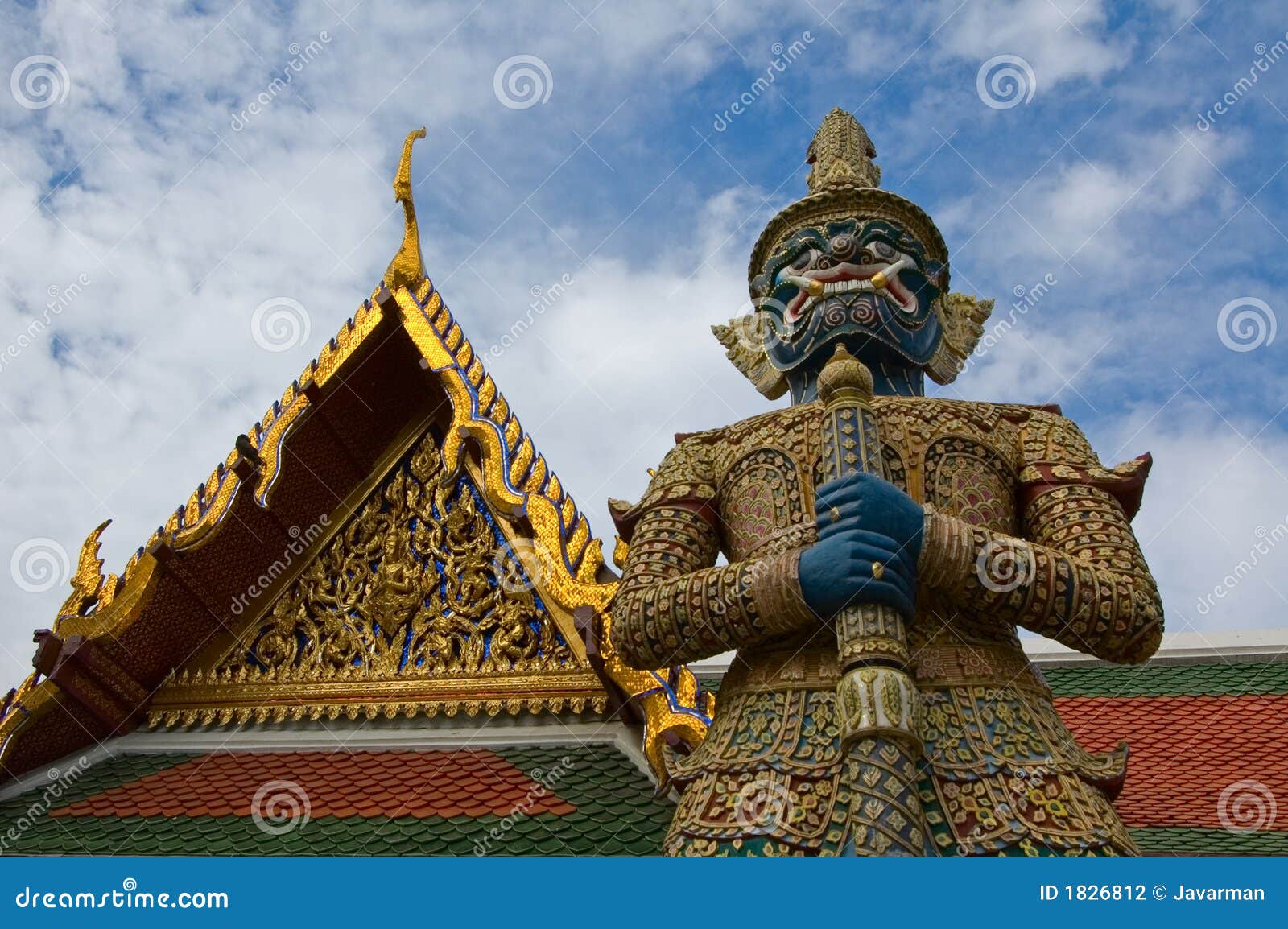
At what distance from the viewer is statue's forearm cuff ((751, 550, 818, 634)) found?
286 cm

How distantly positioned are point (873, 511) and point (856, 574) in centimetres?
19

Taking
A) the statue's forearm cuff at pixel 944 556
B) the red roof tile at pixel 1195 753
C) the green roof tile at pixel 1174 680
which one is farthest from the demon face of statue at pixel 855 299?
the green roof tile at pixel 1174 680

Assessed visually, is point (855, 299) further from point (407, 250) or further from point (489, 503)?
point (407, 250)

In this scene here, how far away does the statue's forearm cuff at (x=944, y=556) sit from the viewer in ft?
9.38

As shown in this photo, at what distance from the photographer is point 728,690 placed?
317 centimetres

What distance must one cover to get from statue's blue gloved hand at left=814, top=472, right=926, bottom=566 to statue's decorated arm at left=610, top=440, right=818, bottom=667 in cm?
15

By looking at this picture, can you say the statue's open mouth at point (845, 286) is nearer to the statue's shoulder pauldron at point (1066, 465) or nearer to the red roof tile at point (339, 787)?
the statue's shoulder pauldron at point (1066, 465)

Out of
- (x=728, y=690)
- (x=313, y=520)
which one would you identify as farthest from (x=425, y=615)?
(x=728, y=690)

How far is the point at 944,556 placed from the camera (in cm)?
286

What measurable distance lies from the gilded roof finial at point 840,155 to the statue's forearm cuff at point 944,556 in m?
1.77

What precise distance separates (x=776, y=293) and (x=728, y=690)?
1471mm

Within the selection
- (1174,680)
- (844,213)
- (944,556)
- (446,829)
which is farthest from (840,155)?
(1174,680)

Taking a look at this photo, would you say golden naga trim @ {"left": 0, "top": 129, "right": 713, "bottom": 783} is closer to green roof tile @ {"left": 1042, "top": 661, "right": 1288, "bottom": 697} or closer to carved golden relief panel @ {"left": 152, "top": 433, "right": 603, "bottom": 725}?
carved golden relief panel @ {"left": 152, "top": 433, "right": 603, "bottom": 725}

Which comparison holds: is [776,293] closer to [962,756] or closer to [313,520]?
[962,756]
